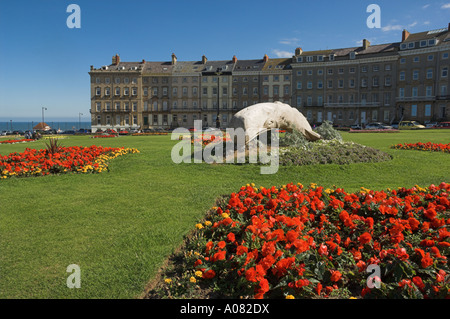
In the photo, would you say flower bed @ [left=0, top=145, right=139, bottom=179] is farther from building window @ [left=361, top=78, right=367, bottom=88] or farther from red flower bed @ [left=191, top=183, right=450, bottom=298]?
building window @ [left=361, top=78, right=367, bottom=88]

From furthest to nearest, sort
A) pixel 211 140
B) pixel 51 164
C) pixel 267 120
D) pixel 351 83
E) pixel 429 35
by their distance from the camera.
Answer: pixel 351 83 → pixel 429 35 → pixel 211 140 → pixel 267 120 → pixel 51 164

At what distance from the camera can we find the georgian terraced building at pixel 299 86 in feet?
192

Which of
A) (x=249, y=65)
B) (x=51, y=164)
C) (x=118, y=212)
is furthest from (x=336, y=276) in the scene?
(x=249, y=65)

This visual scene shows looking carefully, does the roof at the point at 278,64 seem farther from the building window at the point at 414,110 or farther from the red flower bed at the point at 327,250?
the red flower bed at the point at 327,250

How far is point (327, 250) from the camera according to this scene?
447cm

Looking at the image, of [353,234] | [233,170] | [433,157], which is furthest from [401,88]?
[353,234]

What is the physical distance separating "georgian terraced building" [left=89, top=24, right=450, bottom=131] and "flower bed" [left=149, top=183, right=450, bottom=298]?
55.5m

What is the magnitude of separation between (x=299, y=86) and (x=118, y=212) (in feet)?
221

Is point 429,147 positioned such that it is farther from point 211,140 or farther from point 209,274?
point 209,274

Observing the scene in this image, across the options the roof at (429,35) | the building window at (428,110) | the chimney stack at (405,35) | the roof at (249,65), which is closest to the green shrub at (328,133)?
the building window at (428,110)

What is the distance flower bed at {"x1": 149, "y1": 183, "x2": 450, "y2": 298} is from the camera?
12.6ft

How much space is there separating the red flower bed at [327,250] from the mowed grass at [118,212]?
3.08 feet

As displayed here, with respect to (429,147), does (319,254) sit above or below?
below

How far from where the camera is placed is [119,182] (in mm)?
9938
